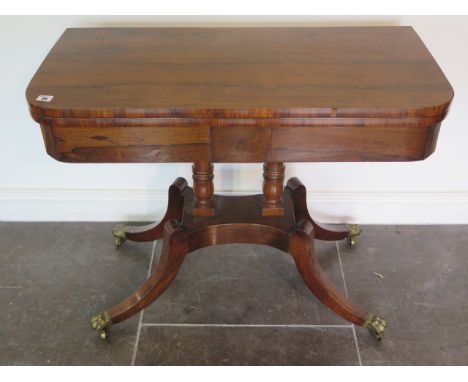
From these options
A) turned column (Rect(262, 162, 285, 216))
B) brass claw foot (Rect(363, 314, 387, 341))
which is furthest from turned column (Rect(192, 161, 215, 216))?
brass claw foot (Rect(363, 314, 387, 341))

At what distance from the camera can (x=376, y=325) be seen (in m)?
1.31

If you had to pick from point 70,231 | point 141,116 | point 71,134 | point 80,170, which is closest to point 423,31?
point 141,116

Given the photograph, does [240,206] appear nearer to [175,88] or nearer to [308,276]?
[308,276]

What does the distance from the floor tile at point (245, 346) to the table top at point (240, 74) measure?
→ 68 cm

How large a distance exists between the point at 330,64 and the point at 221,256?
0.76 metres

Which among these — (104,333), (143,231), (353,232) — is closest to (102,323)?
(104,333)

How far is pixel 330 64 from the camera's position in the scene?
106 cm

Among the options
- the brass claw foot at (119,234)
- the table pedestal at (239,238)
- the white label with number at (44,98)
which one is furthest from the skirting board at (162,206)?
the white label with number at (44,98)

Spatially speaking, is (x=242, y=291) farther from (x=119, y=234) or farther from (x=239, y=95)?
(x=239, y=95)

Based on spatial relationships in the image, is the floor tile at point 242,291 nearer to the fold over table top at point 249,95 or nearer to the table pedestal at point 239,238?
the table pedestal at point 239,238

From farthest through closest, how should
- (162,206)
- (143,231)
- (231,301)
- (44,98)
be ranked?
(162,206), (143,231), (231,301), (44,98)

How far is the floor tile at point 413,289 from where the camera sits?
1.31 m

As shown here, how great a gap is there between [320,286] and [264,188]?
1.01 feet
